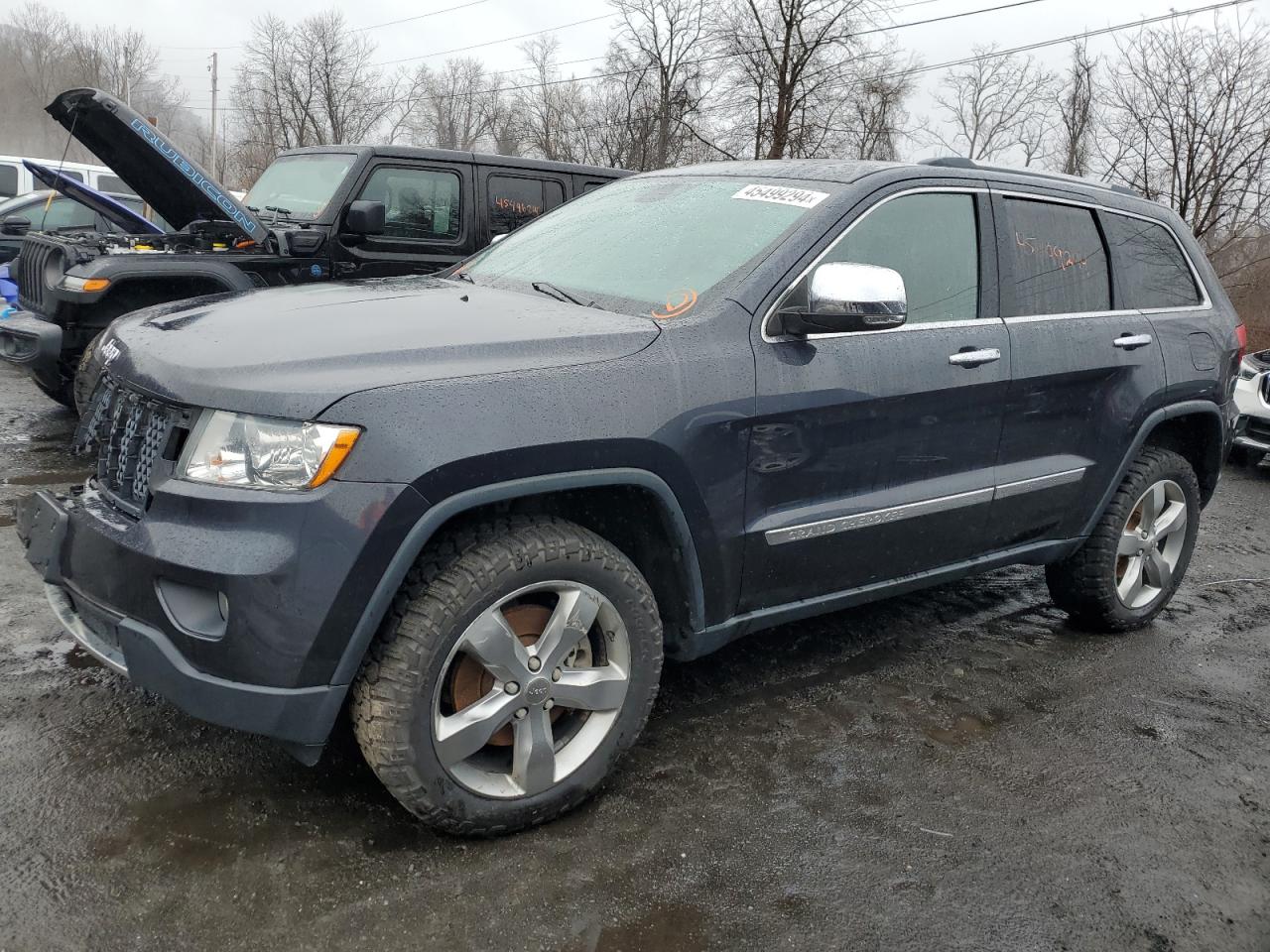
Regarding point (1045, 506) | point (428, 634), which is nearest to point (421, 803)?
point (428, 634)

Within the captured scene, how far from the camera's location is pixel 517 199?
7.43 m

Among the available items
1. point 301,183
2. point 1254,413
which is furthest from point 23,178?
point 1254,413

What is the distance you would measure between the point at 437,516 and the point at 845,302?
4.18 feet

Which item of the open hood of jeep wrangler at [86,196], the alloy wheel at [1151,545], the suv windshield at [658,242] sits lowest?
the alloy wheel at [1151,545]

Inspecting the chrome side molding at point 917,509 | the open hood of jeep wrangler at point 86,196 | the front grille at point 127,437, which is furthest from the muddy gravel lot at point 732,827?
the open hood of jeep wrangler at point 86,196

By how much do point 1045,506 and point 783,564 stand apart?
1.29 m

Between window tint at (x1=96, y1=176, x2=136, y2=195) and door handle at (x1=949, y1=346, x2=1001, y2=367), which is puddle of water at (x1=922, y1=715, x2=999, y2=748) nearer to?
door handle at (x1=949, y1=346, x2=1001, y2=367)

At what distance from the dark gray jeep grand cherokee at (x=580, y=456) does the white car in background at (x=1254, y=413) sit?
5.51 m

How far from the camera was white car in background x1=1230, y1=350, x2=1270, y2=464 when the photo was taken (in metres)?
8.56

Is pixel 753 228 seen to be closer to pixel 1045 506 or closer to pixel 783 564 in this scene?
pixel 783 564

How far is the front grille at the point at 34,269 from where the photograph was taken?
635 cm

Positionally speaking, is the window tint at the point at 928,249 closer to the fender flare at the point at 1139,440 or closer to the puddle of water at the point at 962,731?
the fender flare at the point at 1139,440

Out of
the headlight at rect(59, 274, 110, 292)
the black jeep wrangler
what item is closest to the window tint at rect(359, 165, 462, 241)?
the black jeep wrangler

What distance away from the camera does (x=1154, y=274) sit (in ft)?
13.9
